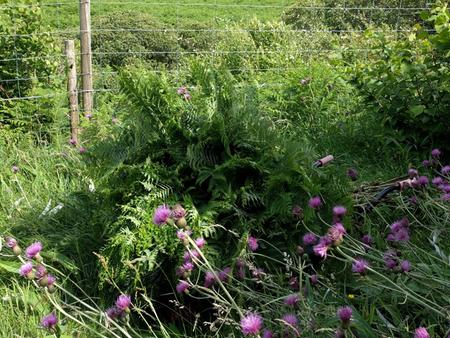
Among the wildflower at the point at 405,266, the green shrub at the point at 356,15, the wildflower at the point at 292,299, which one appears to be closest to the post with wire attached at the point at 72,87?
the wildflower at the point at 292,299

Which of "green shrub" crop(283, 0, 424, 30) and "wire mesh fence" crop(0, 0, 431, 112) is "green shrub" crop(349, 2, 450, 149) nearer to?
"wire mesh fence" crop(0, 0, 431, 112)

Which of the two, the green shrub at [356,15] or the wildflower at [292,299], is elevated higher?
the wildflower at [292,299]

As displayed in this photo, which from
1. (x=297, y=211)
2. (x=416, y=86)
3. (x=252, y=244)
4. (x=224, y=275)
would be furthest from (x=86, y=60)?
(x=224, y=275)

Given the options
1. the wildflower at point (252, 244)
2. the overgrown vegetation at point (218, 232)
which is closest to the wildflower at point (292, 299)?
the overgrown vegetation at point (218, 232)

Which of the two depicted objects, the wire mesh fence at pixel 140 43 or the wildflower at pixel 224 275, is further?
the wire mesh fence at pixel 140 43

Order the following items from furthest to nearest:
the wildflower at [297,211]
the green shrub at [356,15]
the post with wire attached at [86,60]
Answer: the green shrub at [356,15]
the post with wire attached at [86,60]
the wildflower at [297,211]

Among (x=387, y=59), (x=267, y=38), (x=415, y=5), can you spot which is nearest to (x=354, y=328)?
(x=387, y=59)

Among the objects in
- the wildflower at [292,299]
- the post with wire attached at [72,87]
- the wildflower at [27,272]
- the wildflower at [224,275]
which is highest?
the wildflower at [27,272]

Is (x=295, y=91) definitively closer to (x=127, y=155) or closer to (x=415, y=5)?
(x=127, y=155)

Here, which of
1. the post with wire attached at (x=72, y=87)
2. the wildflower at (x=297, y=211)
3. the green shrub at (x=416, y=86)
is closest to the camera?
the wildflower at (x=297, y=211)

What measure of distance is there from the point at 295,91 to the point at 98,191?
259 centimetres

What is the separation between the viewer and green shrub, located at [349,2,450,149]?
3888mm

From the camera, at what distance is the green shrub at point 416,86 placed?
153 inches

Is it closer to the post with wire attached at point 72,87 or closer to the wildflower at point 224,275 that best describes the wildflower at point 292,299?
the wildflower at point 224,275
